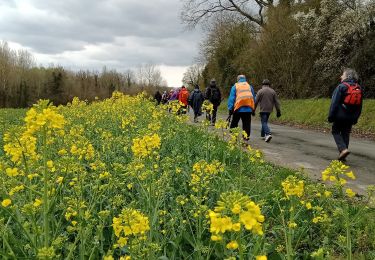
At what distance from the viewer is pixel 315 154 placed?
888 cm

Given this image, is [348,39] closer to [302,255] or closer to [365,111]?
[365,111]

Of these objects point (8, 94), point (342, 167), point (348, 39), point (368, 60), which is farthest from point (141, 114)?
point (8, 94)

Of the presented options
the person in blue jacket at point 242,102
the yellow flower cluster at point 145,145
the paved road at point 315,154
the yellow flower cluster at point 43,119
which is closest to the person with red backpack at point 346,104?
the paved road at point 315,154

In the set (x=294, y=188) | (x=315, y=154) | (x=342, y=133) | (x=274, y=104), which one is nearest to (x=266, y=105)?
(x=274, y=104)

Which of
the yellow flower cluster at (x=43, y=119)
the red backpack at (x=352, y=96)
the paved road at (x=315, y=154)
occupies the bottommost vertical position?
the paved road at (x=315, y=154)

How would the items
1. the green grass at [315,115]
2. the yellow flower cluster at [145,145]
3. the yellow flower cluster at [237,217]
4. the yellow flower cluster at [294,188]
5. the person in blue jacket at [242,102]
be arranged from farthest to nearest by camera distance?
the green grass at [315,115], the person in blue jacket at [242,102], the yellow flower cluster at [145,145], the yellow flower cluster at [294,188], the yellow flower cluster at [237,217]

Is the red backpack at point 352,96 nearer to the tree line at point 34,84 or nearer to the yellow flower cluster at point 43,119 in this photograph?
the yellow flower cluster at point 43,119

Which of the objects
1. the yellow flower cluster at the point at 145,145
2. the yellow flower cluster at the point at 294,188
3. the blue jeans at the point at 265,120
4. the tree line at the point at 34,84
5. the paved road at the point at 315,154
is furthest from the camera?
the tree line at the point at 34,84

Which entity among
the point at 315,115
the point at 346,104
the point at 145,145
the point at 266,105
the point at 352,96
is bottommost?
the point at 315,115

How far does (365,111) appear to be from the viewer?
14.9 metres

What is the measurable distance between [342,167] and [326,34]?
1973 centimetres

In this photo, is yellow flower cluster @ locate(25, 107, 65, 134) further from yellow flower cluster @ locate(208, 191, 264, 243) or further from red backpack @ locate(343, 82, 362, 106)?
red backpack @ locate(343, 82, 362, 106)

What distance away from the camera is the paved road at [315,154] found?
6812mm

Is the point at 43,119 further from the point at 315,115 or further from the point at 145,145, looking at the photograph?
the point at 315,115
